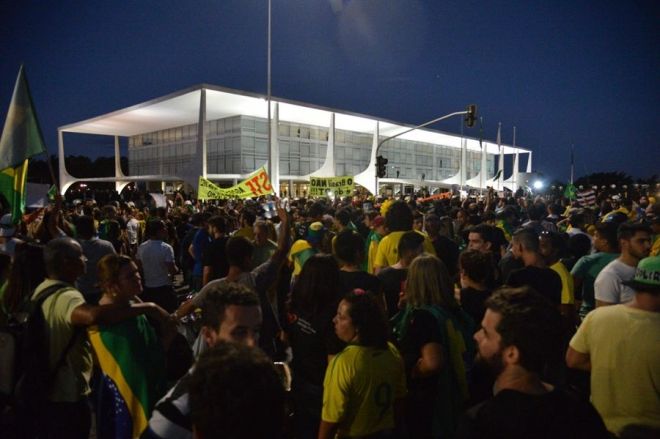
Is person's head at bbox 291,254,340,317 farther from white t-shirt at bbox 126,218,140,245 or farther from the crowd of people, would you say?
white t-shirt at bbox 126,218,140,245

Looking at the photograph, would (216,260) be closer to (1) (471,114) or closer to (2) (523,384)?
(2) (523,384)

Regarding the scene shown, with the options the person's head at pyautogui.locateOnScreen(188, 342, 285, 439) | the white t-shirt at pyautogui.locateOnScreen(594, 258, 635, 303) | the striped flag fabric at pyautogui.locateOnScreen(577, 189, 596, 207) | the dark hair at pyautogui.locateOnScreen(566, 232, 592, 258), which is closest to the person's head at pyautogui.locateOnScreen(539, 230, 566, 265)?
Result: the white t-shirt at pyautogui.locateOnScreen(594, 258, 635, 303)

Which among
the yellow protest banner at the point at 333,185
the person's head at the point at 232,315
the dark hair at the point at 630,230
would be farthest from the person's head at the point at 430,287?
the yellow protest banner at the point at 333,185

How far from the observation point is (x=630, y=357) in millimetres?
2588

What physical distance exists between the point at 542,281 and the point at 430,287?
67.0 inches

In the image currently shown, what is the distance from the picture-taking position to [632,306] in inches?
108

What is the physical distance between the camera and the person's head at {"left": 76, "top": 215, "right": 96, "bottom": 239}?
579 centimetres

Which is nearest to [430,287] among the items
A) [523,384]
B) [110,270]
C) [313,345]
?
[313,345]

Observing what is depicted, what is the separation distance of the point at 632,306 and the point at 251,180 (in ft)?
34.6

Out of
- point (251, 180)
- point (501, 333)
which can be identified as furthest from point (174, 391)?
point (251, 180)

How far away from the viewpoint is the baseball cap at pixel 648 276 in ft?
8.77

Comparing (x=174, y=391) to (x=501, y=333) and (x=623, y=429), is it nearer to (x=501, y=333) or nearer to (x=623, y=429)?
(x=501, y=333)

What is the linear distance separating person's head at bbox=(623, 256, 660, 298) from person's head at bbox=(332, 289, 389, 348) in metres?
1.48

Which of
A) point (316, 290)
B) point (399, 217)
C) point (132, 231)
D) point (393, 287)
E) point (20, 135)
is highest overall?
point (20, 135)
